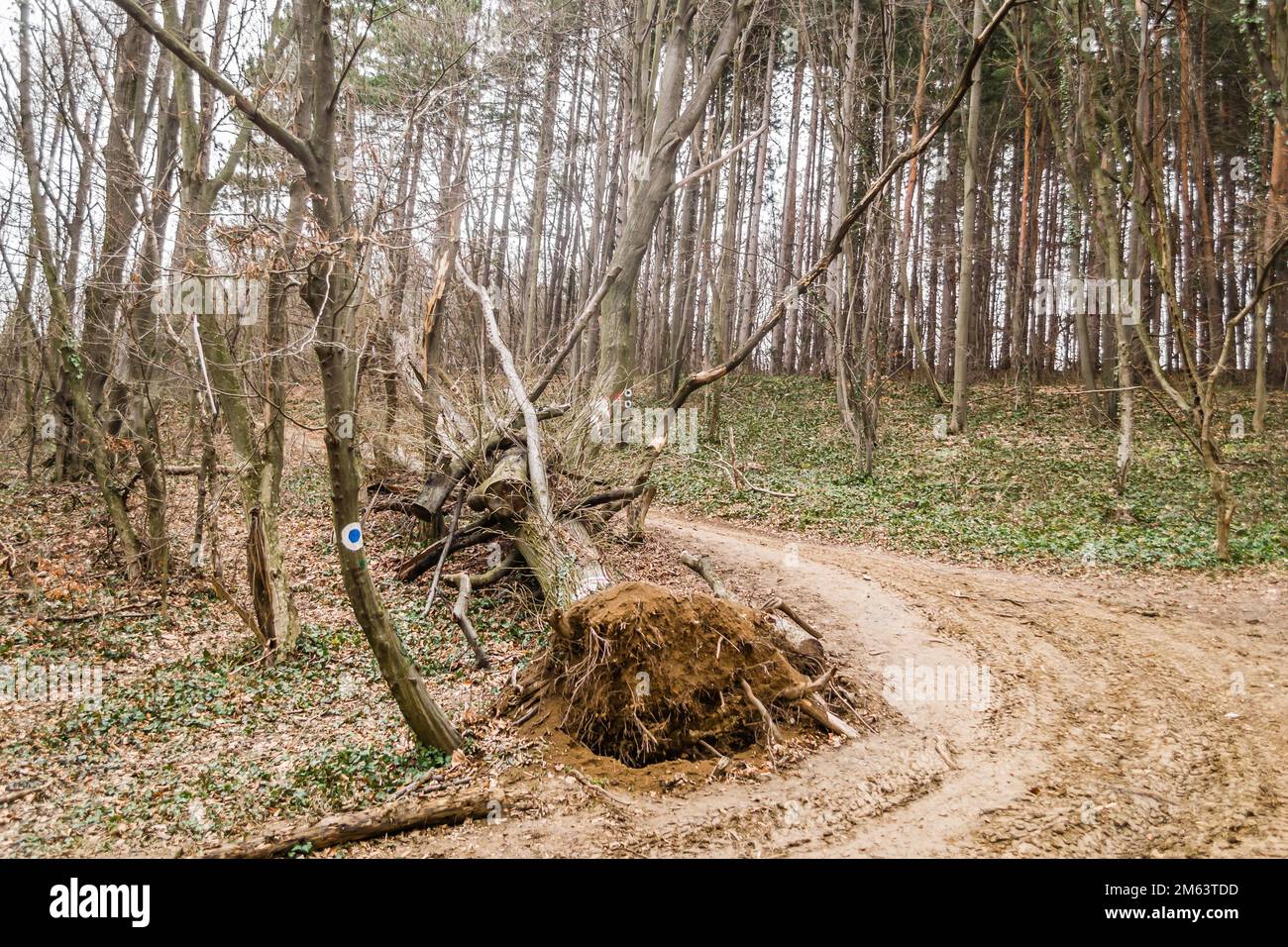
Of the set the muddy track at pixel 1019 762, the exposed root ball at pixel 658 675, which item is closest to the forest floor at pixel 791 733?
the muddy track at pixel 1019 762

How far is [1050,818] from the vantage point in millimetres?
4668

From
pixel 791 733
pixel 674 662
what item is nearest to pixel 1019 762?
pixel 791 733

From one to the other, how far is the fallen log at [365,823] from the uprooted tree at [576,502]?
726 millimetres

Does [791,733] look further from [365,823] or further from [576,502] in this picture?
[576,502]

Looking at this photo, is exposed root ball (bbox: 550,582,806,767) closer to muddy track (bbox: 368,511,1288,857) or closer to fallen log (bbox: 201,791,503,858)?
muddy track (bbox: 368,511,1288,857)

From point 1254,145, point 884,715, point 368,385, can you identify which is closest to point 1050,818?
point 884,715

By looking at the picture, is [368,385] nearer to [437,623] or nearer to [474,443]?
[474,443]

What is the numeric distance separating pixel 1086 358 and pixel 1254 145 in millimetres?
6159

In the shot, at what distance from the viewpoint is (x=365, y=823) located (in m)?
A: 4.66

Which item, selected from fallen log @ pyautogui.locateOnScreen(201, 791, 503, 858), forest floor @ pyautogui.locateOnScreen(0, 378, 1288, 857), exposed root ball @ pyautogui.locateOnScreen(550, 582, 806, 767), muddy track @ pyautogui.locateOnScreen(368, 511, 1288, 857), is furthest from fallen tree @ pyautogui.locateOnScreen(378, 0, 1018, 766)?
fallen log @ pyautogui.locateOnScreen(201, 791, 503, 858)

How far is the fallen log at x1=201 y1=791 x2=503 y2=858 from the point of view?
440 centimetres

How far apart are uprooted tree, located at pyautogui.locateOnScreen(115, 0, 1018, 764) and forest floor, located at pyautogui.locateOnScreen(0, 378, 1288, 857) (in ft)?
1.23

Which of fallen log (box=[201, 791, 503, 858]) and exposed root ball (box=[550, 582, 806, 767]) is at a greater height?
exposed root ball (box=[550, 582, 806, 767])

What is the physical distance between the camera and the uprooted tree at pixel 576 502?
450cm
